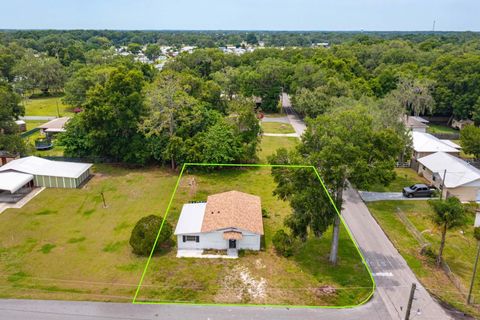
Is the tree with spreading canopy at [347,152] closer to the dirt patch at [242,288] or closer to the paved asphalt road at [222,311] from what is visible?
the paved asphalt road at [222,311]

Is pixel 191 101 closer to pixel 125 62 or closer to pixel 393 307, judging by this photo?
pixel 393 307

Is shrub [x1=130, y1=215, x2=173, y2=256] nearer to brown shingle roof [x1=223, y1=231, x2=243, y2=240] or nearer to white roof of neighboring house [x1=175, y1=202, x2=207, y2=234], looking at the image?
white roof of neighboring house [x1=175, y1=202, x2=207, y2=234]

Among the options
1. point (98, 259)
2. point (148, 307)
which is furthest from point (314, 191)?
point (98, 259)

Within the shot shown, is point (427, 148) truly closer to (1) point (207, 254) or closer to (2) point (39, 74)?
(1) point (207, 254)

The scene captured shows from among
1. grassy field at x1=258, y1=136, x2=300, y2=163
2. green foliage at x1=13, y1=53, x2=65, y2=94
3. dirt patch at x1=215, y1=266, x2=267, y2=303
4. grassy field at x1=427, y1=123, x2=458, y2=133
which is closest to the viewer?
dirt patch at x1=215, y1=266, x2=267, y2=303

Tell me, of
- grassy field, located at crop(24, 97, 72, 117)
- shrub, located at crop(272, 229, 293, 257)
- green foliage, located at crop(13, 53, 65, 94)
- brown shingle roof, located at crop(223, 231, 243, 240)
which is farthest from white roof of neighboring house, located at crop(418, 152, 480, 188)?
green foliage, located at crop(13, 53, 65, 94)
